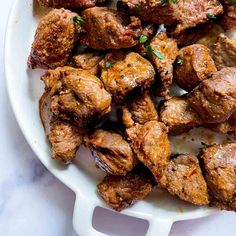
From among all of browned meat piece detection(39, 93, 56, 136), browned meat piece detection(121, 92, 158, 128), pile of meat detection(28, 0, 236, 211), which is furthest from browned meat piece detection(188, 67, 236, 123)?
browned meat piece detection(39, 93, 56, 136)

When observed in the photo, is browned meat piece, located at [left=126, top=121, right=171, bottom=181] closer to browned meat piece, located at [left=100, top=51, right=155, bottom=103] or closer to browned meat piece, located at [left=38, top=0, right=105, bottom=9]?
browned meat piece, located at [left=100, top=51, right=155, bottom=103]

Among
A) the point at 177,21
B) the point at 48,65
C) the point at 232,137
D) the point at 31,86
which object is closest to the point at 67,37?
the point at 48,65

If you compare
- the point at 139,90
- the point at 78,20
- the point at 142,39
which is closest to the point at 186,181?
the point at 139,90

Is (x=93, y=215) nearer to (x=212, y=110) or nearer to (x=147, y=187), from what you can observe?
(x=147, y=187)

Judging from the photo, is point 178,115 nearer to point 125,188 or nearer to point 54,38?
point 125,188

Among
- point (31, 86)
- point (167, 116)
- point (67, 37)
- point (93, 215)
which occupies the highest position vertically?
point (67, 37)

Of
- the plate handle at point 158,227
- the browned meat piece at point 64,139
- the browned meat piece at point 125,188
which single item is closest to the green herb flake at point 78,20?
the browned meat piece at point 64,139

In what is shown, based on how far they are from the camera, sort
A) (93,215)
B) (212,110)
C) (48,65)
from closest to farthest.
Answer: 1. (212,110)
2. (48,65)
3. (93,215)

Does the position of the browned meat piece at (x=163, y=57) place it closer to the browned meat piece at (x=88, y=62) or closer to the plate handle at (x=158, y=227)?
the browned meat piece at (x=88, y=62)
